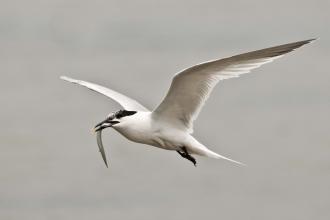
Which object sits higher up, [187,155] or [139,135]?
[139,135]

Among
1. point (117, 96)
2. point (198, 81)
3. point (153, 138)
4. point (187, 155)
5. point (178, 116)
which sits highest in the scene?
point (198, 81)

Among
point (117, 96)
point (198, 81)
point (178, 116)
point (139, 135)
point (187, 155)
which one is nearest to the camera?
point (198, 81)

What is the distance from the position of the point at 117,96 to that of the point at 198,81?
4.76 m

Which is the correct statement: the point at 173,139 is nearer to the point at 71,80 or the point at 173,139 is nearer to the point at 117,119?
the point at 117,119

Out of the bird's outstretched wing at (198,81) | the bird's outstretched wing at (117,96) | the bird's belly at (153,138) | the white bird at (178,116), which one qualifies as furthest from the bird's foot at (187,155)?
the bird's outstretched wing at (117,96)

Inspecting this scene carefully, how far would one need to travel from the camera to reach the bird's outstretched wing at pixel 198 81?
20812mm

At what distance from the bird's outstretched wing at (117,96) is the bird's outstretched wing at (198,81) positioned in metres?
2.46

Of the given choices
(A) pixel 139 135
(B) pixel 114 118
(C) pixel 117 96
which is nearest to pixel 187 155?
(A) pixel 139 135

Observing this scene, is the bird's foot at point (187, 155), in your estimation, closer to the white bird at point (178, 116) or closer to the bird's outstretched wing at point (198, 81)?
the white bird at point (178, 116)

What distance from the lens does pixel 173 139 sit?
2312 cm

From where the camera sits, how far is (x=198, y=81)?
22250 millimetres

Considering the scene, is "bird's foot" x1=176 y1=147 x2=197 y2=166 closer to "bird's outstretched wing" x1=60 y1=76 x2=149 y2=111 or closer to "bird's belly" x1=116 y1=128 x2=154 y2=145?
"bird's belly" x1=116 y1=128 x2=154 y2=145

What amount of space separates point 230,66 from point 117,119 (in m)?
3.18

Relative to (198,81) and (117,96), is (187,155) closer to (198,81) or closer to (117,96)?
(198,81)
